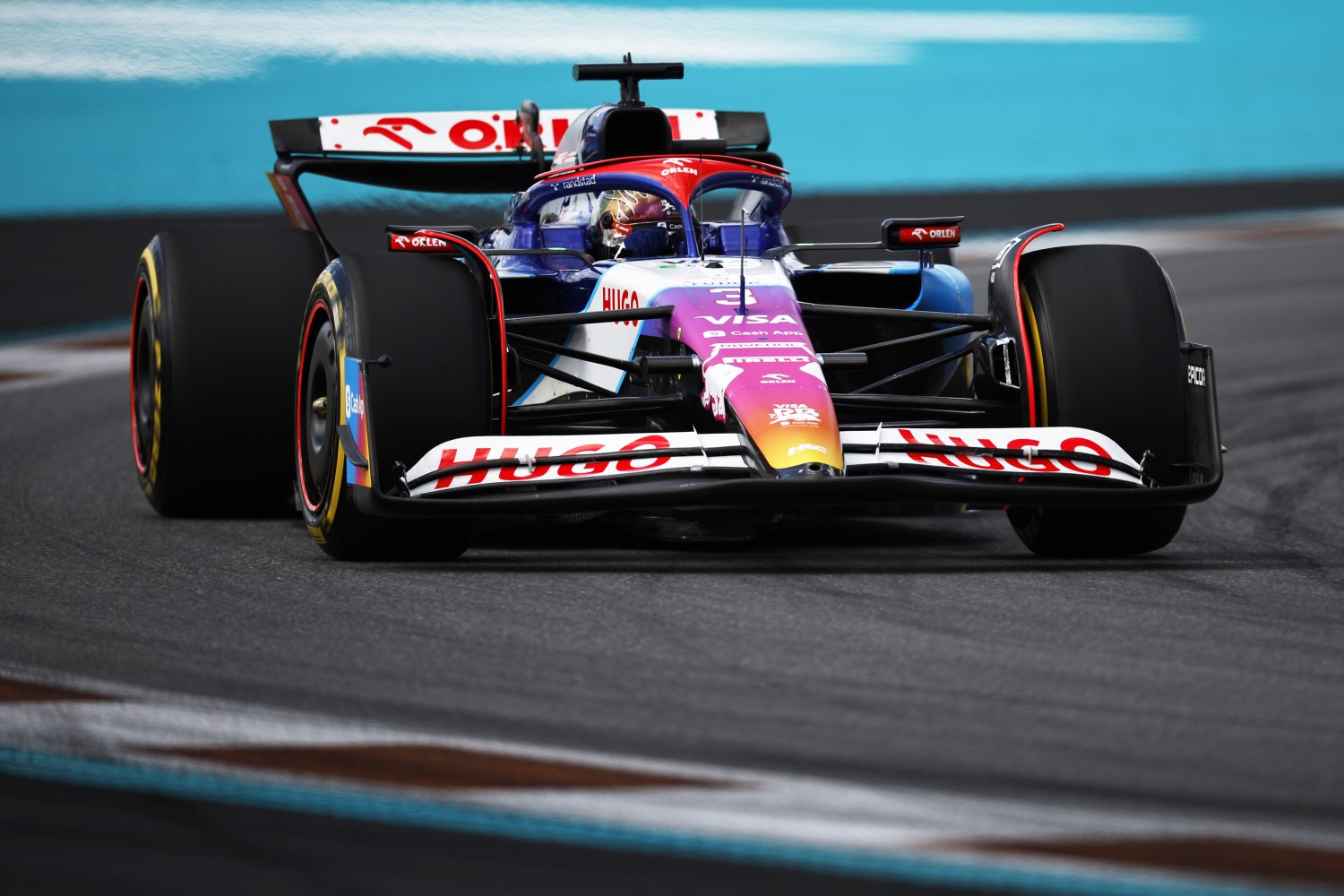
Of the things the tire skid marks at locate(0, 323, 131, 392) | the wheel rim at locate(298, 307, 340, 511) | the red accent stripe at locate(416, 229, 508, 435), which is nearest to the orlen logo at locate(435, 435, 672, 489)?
the red accent stripe at locate(416, 229, 508, 435)

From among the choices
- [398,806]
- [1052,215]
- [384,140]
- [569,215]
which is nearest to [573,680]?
[398,806]

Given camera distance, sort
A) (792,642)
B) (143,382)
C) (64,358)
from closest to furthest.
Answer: (792,642) < (143,382) < (64,358)

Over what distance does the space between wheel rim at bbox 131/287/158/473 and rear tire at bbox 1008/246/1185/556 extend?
11.6 ft

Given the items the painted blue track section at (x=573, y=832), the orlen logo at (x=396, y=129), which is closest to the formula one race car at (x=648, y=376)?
the orlen logo at (x=396, y=129)

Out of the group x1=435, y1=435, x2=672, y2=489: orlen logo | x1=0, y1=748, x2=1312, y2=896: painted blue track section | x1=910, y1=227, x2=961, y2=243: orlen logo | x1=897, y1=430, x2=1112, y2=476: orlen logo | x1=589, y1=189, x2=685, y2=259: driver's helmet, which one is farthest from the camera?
x1=589, y1=189, x2=685, y2=259: driver's helmet

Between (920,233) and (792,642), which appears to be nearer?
(792,642)

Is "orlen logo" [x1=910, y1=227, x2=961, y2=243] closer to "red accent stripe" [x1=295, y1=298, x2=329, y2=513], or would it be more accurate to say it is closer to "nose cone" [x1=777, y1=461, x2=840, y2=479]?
"nose cone" [x1=777, y1=461, x2=840, y2=479]

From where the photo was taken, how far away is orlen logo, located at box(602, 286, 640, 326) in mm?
7051

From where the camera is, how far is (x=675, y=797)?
3.70 meters

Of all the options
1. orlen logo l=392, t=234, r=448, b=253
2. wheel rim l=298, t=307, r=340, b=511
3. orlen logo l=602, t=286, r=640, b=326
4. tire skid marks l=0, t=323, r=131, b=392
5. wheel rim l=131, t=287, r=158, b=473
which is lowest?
tire skid marks l=0, t=323, r=131, b=392

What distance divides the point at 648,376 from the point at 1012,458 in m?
1.27

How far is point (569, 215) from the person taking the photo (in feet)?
26.3

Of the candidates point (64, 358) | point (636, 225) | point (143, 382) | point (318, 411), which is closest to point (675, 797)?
point (318, 411)

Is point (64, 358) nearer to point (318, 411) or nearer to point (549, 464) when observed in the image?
point (318, 411)
